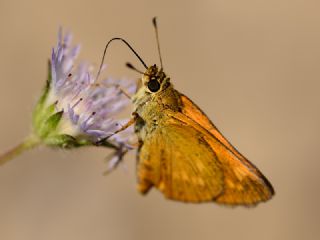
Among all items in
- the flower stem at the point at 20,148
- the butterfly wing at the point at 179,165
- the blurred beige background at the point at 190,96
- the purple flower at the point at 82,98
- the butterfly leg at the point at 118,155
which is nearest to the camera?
the flower stem at the point at 20,148

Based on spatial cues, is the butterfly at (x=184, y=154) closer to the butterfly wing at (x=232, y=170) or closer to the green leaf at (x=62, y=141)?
the butterfly wing at (x=232, y=170)

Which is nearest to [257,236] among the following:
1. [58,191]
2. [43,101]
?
[58,191]

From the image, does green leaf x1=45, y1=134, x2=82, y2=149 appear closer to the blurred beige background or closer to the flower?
the flower

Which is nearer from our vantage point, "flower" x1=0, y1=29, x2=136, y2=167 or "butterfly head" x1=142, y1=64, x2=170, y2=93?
"flower" x1=0, y1=29, x2=136, y2=167

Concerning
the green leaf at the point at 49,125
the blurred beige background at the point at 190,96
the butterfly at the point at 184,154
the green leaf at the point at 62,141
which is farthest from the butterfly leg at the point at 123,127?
the blurred beige background at the point at 190,96

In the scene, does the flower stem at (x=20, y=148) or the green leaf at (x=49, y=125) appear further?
the green leaf at (x=49, y=125)

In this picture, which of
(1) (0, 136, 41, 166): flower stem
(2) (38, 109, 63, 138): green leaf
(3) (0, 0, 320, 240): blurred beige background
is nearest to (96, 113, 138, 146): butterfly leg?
(2) (38, 109, 63, 138): green leaf
